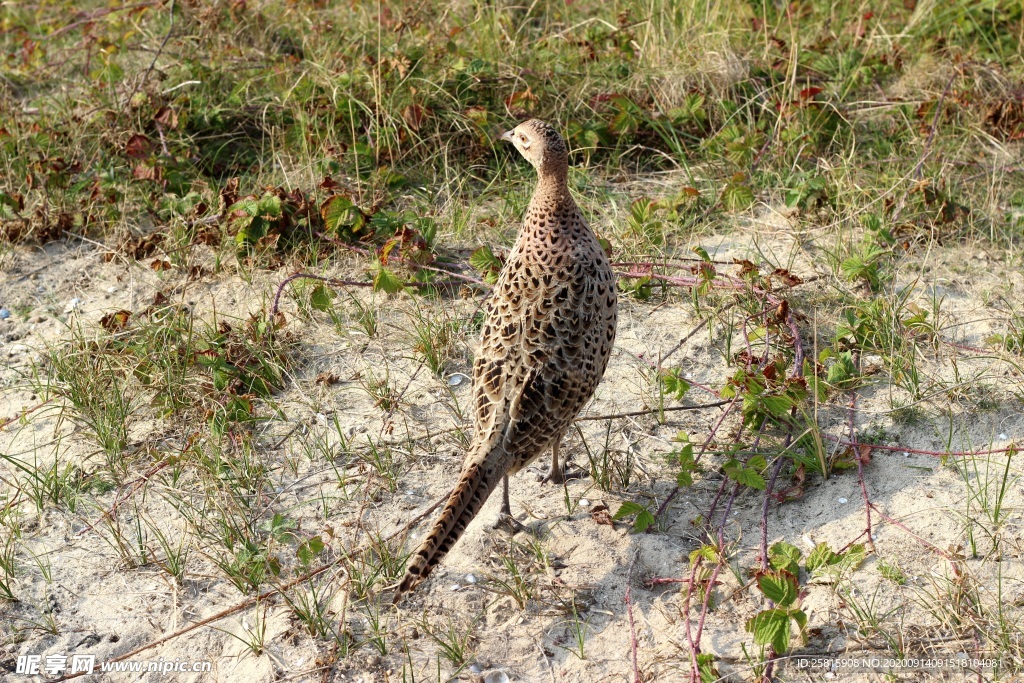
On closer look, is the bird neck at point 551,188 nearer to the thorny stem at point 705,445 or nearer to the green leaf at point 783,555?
the thorny stem at point 705,445

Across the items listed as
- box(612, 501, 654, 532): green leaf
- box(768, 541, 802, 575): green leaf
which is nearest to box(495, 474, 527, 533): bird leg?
box(612, 501, 654, 532): green leaf

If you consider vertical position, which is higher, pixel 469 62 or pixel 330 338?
pixel 469 62

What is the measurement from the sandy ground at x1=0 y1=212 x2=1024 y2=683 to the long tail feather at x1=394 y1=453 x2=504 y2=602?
334 millimetres

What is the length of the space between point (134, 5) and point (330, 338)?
358cm

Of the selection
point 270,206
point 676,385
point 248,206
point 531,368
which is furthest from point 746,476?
point 248,206

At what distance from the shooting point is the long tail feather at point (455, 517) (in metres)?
3.48

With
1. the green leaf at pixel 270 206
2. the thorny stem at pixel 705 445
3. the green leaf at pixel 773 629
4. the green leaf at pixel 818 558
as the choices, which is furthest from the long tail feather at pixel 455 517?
the green leaf at pixel 270 206

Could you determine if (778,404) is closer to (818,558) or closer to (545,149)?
(818,558)

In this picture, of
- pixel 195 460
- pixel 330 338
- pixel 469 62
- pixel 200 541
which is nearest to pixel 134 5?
pixel 469 62

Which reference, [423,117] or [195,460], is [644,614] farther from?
[423,117]

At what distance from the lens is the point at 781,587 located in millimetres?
3504

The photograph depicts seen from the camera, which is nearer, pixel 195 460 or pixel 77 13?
pixel 195 460

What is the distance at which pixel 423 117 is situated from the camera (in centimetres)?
612

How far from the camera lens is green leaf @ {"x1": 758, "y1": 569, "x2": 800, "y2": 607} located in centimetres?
347
